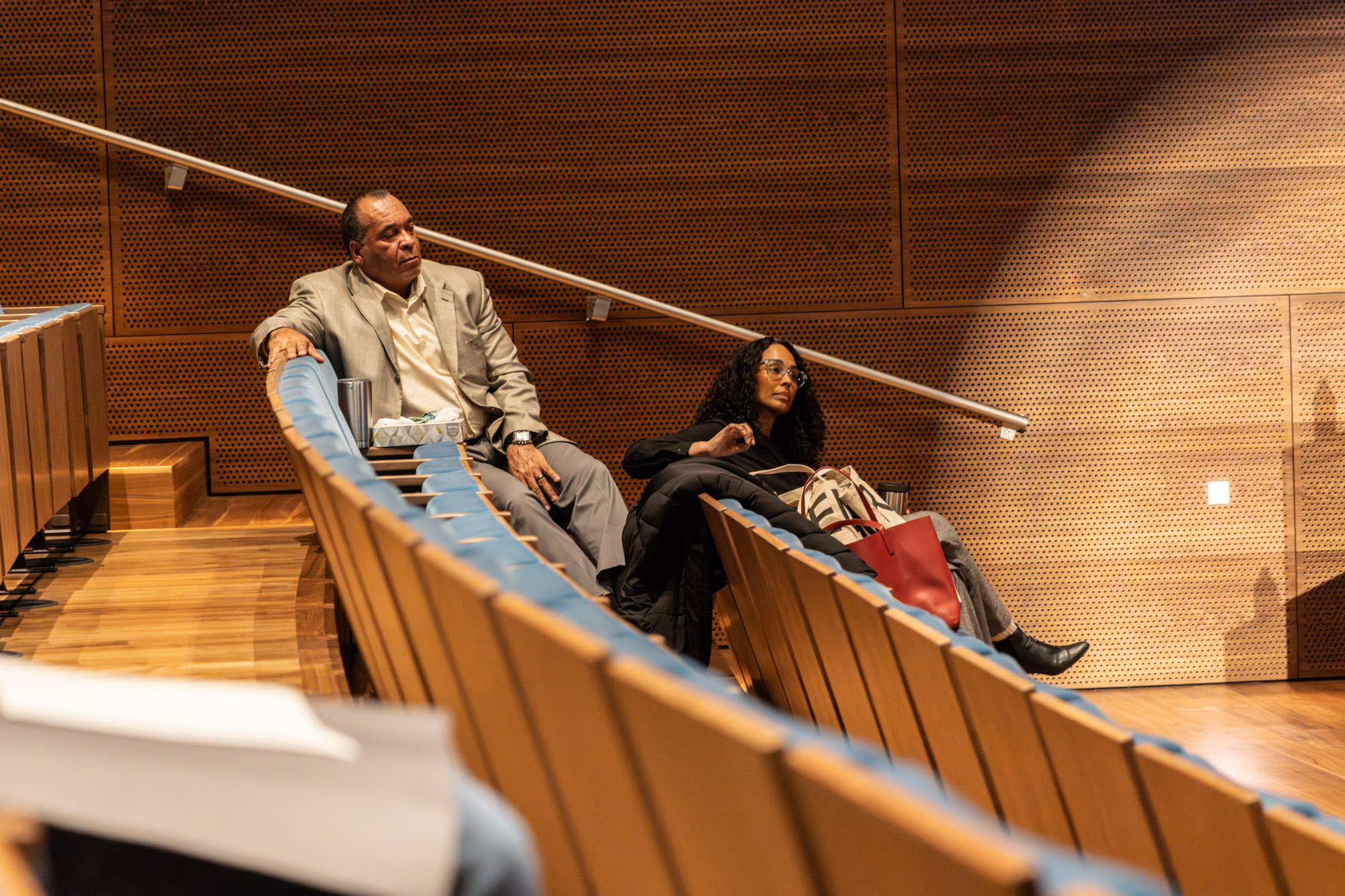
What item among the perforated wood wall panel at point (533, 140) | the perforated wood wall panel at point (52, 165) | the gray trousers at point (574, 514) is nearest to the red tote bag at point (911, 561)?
the gray trousers at point (574, 514)

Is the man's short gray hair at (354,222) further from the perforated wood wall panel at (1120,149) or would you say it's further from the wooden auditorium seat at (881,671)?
the perforated wood wall panel at (1120,149)

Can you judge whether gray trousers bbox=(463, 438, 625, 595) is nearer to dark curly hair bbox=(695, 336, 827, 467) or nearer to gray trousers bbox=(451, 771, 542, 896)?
dark curly hair bbox=(695, 336, 827, 467)

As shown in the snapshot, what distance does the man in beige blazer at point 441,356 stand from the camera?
2.99 metres

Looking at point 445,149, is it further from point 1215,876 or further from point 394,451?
point 1215,876

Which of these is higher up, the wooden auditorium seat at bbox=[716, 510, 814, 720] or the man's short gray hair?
the man's short gray hair

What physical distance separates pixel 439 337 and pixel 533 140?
1.27 meters

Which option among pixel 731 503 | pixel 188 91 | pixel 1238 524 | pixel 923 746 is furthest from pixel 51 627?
pixel 1238 524

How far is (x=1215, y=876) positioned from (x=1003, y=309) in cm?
342

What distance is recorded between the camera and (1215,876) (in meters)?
1.22

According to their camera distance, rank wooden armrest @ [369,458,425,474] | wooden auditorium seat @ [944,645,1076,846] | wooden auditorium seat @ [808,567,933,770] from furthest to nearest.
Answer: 1. wooden armrest @ [369,458,425,474]
2. wooden auditorium seat @ [808,567,933,770]
3. wooden auditorium seat @ [944,645,1076,846]

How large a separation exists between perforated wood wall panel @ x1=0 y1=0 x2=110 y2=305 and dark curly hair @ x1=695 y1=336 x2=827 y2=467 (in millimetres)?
2448

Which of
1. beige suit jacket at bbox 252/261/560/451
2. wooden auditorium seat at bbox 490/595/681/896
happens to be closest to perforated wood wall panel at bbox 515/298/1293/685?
beige suit jacket at bbox 252/261/560/451

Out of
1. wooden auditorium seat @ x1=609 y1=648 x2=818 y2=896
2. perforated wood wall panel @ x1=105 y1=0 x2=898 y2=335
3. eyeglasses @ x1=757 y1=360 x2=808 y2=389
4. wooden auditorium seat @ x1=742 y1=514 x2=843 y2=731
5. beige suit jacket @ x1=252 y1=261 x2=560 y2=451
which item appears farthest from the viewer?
perforated wood wall panel @ x1=105 y1=0 x2=898 y2=335

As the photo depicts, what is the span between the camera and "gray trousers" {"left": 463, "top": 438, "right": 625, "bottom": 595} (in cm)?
278
